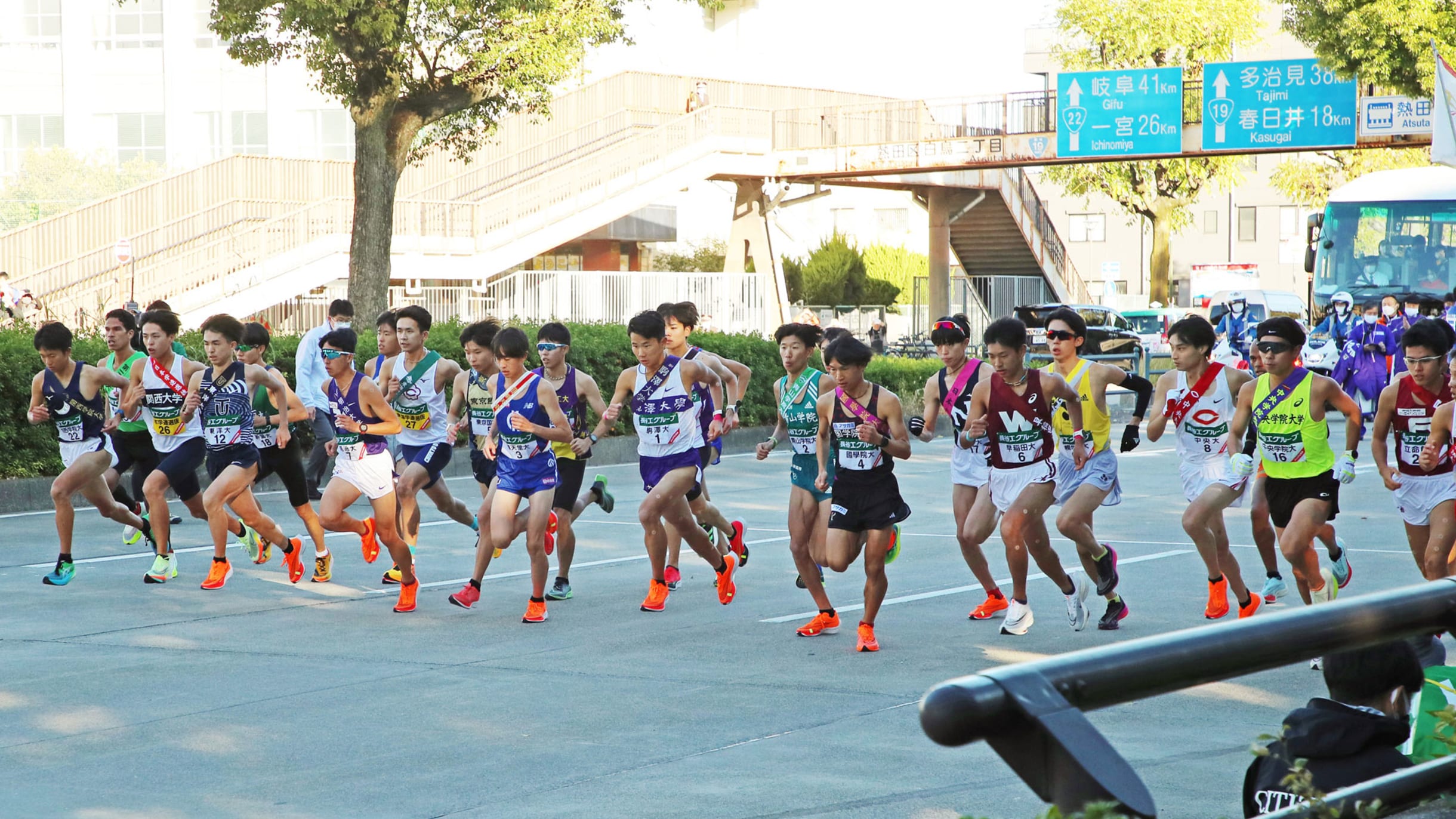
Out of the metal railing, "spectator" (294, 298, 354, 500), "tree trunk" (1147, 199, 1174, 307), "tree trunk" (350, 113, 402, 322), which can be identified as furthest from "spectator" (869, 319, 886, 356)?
"spectator" (294, 298, 354, 500)

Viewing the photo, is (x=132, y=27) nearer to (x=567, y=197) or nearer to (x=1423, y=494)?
(x=567, y=197)

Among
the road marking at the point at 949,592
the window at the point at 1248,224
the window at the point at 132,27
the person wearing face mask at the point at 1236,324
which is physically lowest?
the road marking at the point at 949,592

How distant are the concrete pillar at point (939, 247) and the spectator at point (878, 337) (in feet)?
10.3

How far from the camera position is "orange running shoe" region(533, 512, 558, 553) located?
32.4ft

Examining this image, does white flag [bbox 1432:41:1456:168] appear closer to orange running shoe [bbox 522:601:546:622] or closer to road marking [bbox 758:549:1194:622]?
road marking [bbox 758:549:1194:622]

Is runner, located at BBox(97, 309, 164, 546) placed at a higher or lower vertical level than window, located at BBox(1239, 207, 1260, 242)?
lower

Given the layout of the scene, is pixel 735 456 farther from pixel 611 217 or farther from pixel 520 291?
pixel 611 217

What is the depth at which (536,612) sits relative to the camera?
9.67 metres

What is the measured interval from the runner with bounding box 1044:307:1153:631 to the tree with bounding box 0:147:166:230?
173ft

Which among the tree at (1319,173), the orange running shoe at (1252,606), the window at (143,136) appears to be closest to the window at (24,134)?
the window at (143,136)

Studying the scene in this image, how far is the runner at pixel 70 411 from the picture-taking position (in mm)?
11039

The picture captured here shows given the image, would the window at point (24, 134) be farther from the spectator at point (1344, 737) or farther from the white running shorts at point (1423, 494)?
the spectator at point (1344, 737)

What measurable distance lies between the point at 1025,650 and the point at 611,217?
2607 cm

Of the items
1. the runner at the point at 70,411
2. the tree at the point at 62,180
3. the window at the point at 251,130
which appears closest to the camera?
the runner at the point at 70,411
